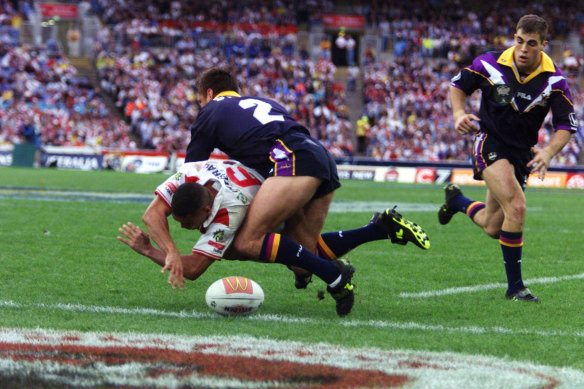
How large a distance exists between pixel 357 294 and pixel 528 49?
2.16 m

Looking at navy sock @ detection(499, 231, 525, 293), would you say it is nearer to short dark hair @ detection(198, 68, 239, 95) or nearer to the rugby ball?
the rugby ball

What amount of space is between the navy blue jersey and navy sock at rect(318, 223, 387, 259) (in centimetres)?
91

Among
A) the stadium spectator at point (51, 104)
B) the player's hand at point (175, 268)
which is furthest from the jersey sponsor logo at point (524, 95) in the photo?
the stadium spectator at point (51, 104)

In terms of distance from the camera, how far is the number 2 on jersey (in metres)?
5.87

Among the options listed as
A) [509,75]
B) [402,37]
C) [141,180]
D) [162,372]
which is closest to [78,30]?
[402,37]

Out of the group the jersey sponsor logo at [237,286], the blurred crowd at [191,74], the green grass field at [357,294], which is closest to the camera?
the green grass field at [357,294]

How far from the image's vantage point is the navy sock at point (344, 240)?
646cm

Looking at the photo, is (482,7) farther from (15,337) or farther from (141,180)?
(15,337)

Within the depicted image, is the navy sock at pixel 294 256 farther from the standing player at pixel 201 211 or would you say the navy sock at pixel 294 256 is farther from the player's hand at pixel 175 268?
the player's hand at pixel 175 268

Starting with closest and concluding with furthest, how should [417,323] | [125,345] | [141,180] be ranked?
[125,345] < [417,323] < [141,180]

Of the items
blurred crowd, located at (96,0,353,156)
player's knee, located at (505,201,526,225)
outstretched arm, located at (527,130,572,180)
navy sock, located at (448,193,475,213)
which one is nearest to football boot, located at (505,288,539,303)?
player's knee, located at (505,201,526,225)

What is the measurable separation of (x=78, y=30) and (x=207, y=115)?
3433 centimetres

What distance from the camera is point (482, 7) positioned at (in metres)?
42.5

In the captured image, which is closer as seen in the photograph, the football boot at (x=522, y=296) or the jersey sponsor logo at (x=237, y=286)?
the jersey sponsor logo at (x=237, y=286)
